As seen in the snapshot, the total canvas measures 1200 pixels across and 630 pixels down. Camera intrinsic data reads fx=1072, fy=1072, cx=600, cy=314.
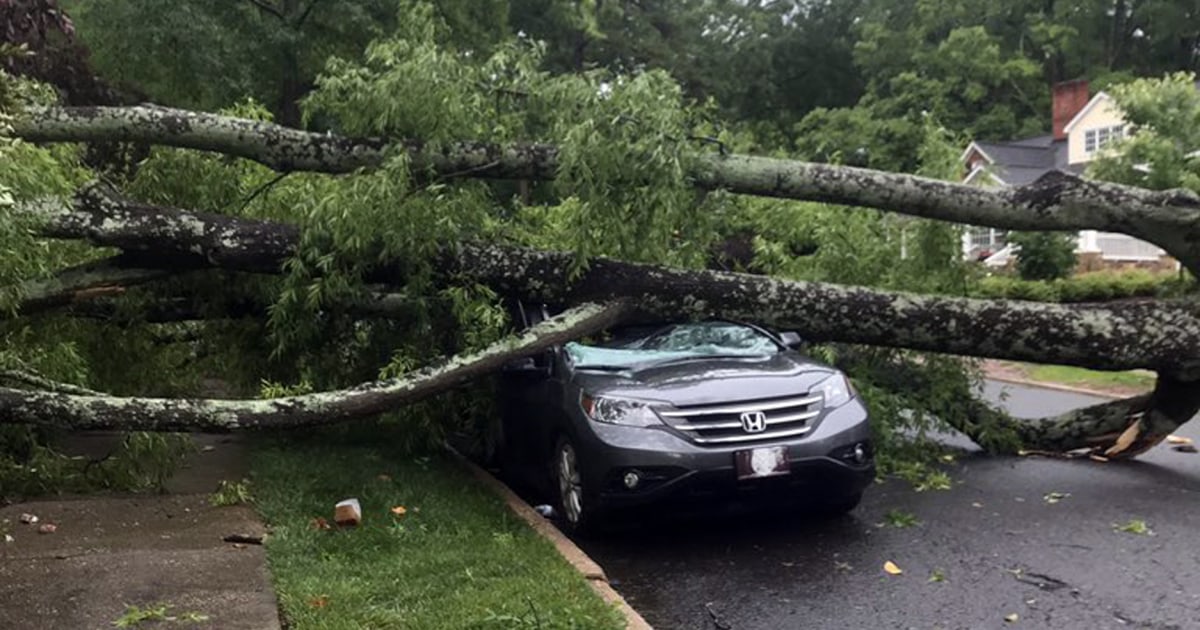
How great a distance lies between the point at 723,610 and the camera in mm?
5047

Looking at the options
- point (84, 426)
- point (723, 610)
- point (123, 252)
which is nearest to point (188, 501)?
point (84, 426)

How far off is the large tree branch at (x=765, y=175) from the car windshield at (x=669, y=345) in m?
1.05

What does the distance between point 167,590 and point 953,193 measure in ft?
19.0

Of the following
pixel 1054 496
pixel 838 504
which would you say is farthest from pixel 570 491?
pixel 1054 496

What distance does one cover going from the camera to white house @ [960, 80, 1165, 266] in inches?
1146

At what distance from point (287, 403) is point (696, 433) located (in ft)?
7.74

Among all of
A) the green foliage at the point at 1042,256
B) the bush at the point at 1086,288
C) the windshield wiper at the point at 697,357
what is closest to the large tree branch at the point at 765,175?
the windshield wiper at the point at 697,357

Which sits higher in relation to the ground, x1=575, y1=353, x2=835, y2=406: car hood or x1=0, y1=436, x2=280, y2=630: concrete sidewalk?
x1=575, y1=353, x2=835, y2=406: car hood

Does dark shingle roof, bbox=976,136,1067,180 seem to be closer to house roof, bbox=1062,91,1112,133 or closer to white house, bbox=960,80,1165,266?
white house, bbox=960,80,1165,266

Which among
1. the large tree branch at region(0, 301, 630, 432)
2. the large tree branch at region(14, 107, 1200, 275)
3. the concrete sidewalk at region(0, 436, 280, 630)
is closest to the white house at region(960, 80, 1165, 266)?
the large tree branch at region(14, 107, 1200, 275)

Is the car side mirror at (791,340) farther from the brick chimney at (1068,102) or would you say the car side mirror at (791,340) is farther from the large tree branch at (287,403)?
the brick chimney at (1068,102)

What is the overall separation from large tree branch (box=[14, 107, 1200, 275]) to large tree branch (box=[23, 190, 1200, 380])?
1.86 ft

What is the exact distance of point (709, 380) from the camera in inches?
245

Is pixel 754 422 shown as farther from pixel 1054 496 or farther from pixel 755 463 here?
pixel 1054 496
